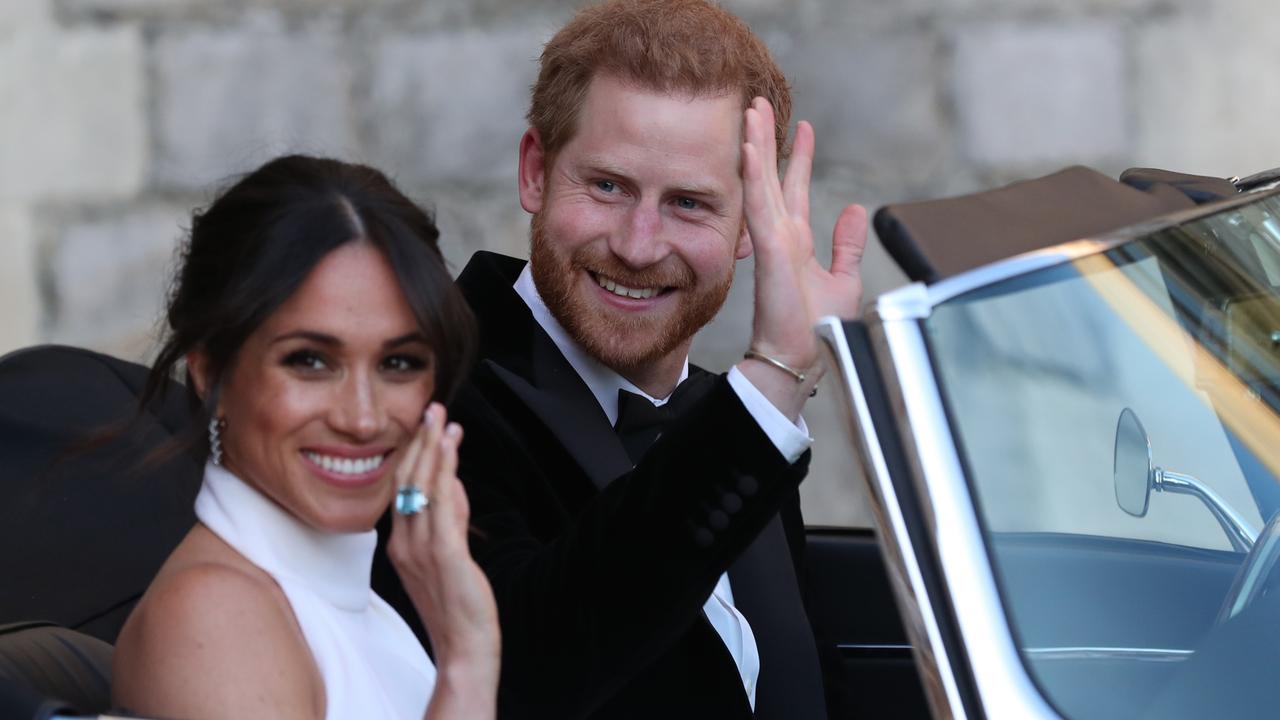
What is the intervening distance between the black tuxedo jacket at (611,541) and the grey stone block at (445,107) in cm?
238

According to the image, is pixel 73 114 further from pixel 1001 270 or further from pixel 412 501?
pixel 1001 270

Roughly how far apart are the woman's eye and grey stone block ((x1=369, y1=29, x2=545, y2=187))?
318 centimetres

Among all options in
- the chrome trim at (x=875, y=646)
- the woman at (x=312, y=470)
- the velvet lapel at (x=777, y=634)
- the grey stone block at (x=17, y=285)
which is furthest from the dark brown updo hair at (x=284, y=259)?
the grey stone block at (x=17, y=285)

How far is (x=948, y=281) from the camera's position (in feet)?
5.16

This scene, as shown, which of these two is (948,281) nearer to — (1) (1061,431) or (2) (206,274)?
(1) (1061,431)

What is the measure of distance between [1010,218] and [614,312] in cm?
83

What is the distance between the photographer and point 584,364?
8.12ft

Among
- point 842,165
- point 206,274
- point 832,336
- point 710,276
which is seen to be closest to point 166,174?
point 842,165

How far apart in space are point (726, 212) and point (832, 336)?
2.89ft

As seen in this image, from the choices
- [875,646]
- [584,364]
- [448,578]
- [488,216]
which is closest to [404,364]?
[448,578]

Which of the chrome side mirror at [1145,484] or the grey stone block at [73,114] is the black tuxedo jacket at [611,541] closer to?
the chrome side mirror at [1145,484]

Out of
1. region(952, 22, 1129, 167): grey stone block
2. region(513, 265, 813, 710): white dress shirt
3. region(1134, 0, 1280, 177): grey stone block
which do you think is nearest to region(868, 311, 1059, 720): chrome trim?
region(513, 265, 813, 710): white dress shirt

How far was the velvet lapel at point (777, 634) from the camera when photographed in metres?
2.40

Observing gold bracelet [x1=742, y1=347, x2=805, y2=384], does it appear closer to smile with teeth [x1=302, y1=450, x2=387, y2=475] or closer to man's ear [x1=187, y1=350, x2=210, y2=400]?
smile with teeth [x1=302, y1=450, x2=387, y2=475]
